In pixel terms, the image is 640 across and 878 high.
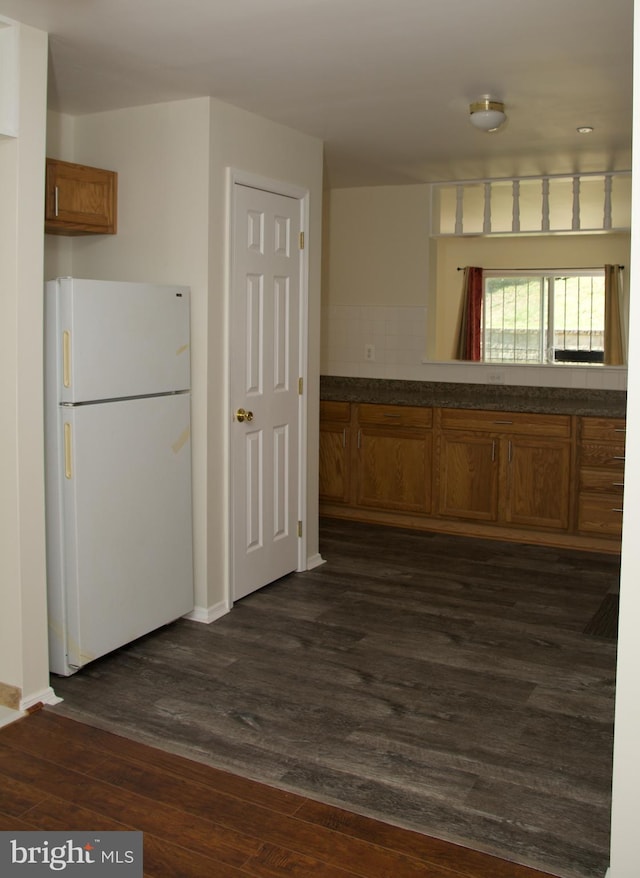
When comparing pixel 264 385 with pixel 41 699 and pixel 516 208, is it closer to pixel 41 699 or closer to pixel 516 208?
pixel 41 699

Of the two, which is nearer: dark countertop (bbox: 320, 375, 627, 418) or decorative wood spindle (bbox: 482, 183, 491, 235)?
dark countertop (bbox: 320, 375, 627, 418)

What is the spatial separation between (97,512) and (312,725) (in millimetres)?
1168

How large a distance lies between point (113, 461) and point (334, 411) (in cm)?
280

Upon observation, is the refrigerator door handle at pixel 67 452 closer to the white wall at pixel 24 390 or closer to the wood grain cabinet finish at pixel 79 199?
the white wall at pixel 24 390

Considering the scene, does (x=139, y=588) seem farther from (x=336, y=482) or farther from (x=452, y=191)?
(x=452, y=191)

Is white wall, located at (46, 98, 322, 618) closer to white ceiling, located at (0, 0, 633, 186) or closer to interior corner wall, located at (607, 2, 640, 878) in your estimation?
white ceiling, located at (0, 0, 633, 186)

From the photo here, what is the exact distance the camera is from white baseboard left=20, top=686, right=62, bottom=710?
3049 millimetres

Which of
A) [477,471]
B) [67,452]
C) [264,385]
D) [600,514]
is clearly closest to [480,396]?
[477,471]

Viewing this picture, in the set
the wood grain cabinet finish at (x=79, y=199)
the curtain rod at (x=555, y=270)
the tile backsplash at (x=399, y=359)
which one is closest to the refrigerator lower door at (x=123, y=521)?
the wood grain cabinet finish at (x=79, y=199)

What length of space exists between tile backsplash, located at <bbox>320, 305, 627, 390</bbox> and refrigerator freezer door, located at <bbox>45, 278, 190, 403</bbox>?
2555 mm

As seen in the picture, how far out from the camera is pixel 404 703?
3170 millimetres

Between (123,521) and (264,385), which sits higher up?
(264,385)

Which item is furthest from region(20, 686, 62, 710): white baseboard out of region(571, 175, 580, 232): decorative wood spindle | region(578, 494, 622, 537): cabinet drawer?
region(571, 175, 580, 232): decorative wood spindle

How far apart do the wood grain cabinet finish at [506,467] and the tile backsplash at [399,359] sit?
422 millimetres
